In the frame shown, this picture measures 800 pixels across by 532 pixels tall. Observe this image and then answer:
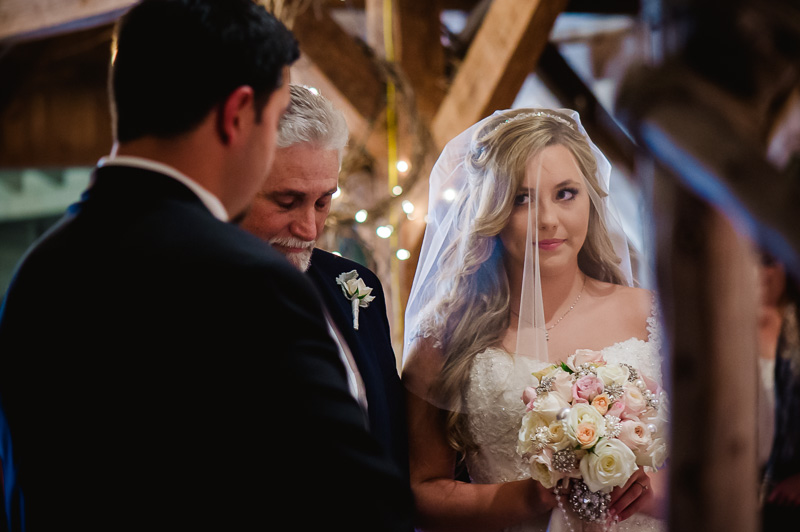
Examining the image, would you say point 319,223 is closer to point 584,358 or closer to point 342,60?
point 584,358

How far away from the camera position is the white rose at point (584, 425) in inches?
69.2

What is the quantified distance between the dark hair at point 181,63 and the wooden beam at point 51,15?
337 centimetres

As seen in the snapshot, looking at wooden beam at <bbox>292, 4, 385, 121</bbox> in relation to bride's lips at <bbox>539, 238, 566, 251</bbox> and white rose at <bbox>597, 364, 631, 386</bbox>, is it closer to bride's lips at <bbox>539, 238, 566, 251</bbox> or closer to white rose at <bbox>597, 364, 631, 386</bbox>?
bride's lips at <bbox>539, 238, 566, 251</bbox>

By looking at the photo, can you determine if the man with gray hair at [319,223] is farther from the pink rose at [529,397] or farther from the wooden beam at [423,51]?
the wooden beam at [423,51]

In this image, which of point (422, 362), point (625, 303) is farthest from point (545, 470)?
point (625, 303)

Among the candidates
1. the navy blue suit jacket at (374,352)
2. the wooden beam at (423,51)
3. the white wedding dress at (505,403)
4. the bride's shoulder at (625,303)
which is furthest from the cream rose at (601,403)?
the wooden beam at (423,51)

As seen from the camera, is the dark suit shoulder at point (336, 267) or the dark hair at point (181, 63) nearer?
the dark hair at point (181, 63)

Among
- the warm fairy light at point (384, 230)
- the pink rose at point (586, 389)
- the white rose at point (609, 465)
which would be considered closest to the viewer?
the white rose at point (609, 465)

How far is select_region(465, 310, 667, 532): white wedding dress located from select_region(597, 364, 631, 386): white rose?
16 centimetres

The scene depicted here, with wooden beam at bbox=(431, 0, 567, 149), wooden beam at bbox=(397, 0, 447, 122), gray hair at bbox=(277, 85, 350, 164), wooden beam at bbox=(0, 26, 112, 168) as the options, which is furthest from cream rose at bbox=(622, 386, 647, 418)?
wooden beam at bbox=(0, 26, 112, 168)

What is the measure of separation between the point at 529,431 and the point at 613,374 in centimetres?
25

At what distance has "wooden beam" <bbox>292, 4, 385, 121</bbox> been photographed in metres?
3.86

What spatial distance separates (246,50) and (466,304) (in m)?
1.23

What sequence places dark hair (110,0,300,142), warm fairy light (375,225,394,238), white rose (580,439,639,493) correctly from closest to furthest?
dark hair (110,0,300,142) < white rose (580,439,639,493) < warm fairy light (375,225,394,238)
